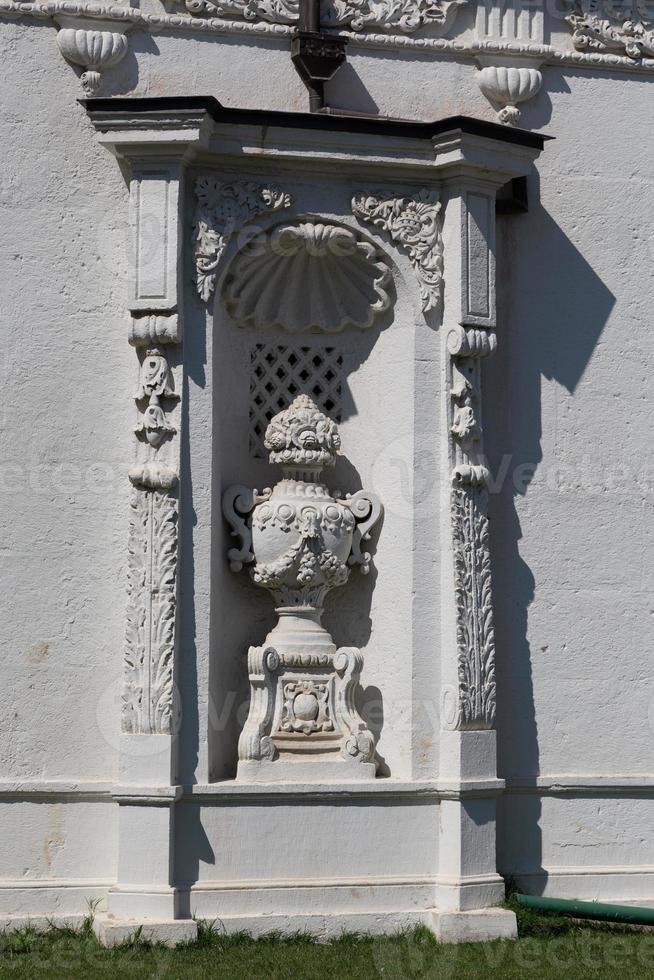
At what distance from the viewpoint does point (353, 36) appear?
10.0 meters

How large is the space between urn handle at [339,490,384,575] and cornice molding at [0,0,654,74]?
2.74 m

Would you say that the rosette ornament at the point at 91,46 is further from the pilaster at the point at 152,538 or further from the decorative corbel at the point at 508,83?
the decorative corbel at the point at 508,83

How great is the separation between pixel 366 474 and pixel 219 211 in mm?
1818

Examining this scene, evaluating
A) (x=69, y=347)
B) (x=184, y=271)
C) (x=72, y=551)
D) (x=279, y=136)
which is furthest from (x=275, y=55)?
(x=72, y=551)

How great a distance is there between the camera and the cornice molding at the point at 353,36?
9578 mm

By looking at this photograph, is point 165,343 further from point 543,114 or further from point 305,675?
point 543,114

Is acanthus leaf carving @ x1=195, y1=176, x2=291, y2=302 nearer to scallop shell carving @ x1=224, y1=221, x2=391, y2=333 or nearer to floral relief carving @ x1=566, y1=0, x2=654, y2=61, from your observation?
scallop shell carving @ x1=224, y1=221, x2=391, y2=333

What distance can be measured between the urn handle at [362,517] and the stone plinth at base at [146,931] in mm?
2335

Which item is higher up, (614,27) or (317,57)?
(614,27)

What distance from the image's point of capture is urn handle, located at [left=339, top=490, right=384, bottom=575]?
9938mm

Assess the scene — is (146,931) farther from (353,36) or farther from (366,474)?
(353,36)

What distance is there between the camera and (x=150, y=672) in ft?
30.3

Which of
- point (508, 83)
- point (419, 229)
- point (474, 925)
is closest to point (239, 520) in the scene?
point (419, 229)

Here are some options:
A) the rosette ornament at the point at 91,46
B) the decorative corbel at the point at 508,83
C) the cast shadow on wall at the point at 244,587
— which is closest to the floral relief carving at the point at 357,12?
the decorative corbel at the point at 508,83
